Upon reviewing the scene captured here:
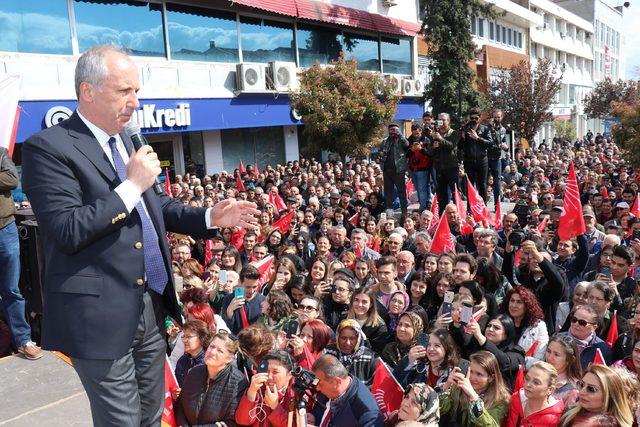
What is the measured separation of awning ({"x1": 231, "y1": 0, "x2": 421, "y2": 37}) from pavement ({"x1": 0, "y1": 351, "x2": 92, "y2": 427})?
1342 centimetres

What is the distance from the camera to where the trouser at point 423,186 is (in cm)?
1027

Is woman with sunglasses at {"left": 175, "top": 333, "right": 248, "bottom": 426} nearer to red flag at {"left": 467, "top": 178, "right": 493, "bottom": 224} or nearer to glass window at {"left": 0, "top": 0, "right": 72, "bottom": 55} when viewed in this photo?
red flag at {"left": 467, "top": 178, "right": 493, "bottom": 224}

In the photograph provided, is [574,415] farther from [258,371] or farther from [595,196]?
[595,196]

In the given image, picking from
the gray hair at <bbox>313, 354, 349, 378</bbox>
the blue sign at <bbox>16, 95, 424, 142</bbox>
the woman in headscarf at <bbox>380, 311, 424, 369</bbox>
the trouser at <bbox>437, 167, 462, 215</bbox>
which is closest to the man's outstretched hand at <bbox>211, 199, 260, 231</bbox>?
the gray hair at <bbox>313, 354, 349, 378</bbox>

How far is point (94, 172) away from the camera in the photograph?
6.20 feet

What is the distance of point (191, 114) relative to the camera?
16609 mm

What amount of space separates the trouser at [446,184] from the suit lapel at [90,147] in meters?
8.20

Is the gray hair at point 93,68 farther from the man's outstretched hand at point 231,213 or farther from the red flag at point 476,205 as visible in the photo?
the red flag at point 476,205

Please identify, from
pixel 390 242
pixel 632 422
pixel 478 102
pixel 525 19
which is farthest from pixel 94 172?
pixel 525 19

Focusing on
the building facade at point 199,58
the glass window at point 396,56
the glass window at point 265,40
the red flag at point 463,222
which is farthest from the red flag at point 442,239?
the glass window at point 396,56

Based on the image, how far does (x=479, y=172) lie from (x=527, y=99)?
1667cm

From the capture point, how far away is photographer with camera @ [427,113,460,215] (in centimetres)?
941

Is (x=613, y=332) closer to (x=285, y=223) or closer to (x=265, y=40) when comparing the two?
(x=285, y=223)

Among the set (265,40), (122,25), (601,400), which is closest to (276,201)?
(122,25)
